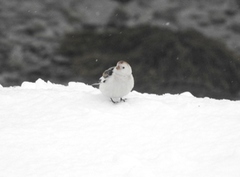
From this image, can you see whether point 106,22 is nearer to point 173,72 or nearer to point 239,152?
point 173,72

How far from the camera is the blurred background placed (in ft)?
30.3

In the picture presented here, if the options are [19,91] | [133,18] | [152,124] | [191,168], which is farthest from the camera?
[133,18]

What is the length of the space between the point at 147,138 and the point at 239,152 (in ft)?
3.44

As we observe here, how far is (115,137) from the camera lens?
4055 millimetres

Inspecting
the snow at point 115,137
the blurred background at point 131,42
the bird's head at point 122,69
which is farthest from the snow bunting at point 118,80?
the blurred background at point 131,42

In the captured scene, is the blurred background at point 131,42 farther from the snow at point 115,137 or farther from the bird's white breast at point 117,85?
the bird's white breast at point 117,85

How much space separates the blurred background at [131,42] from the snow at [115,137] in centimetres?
396

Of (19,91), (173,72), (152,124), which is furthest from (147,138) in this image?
(173,72)

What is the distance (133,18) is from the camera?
1016 centimetres

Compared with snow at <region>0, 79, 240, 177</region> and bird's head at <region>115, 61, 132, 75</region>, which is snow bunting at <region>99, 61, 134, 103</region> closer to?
bird's head at <region>115, 61, 132, 75</region>

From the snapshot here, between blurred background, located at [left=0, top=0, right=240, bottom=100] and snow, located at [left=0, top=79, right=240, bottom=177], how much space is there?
13.0ft

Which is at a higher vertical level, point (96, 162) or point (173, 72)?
point (173, 72)

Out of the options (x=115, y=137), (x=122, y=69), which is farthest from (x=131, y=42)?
(x=115, y=137)

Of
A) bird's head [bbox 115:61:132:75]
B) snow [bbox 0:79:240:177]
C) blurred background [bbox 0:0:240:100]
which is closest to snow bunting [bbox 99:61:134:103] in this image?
bird's head [bbox 115:61:132:75]
